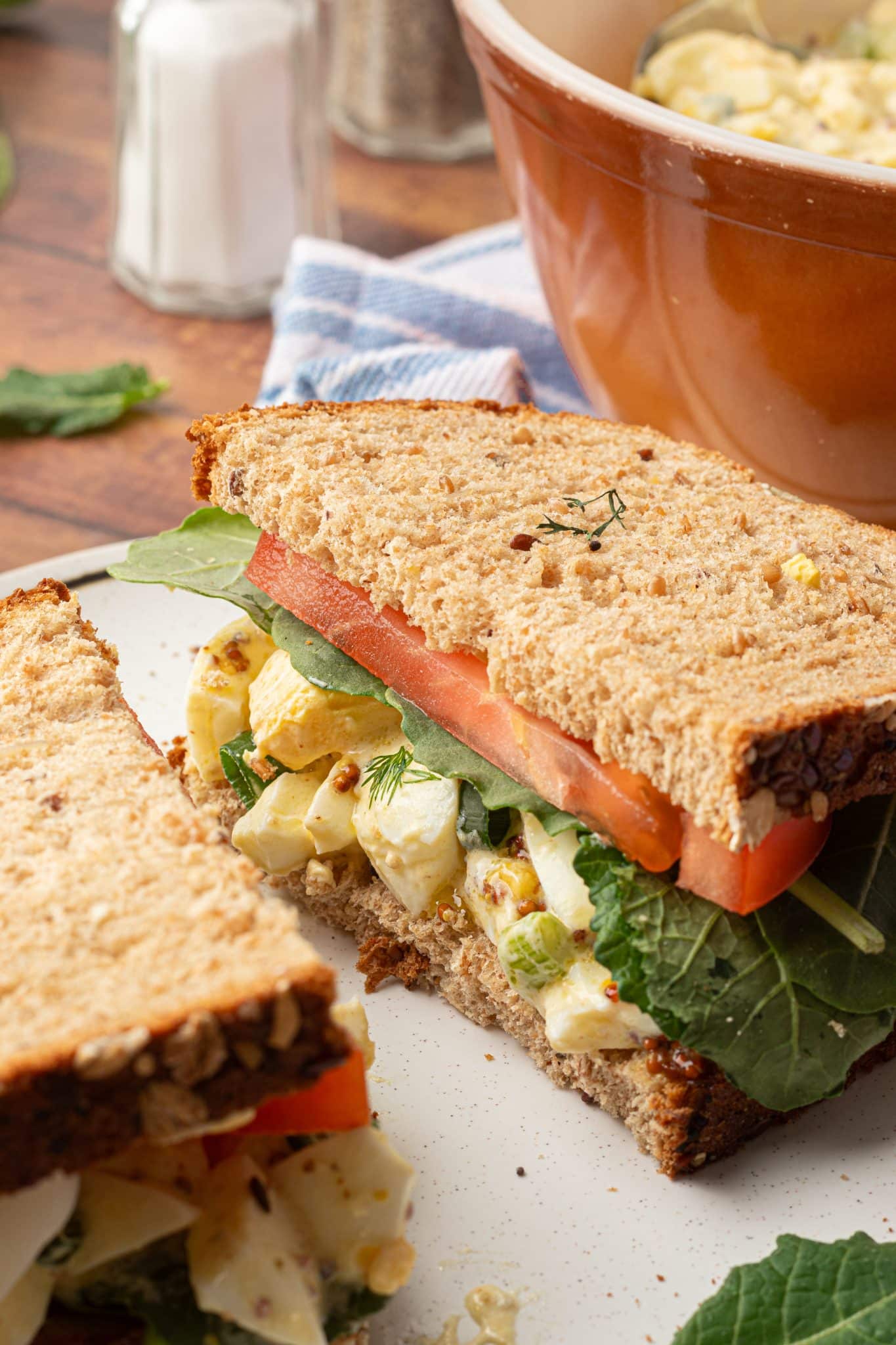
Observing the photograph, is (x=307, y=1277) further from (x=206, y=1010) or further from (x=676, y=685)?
(x=676, y=685)

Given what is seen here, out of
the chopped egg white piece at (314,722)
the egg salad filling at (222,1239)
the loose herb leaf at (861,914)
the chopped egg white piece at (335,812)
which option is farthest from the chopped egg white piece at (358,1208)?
the chopped egg white piece at (314,722)

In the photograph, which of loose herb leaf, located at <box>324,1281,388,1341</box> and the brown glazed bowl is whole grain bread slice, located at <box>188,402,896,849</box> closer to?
the brown glazed bowl

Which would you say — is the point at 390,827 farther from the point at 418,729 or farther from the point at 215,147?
the point at 215,147

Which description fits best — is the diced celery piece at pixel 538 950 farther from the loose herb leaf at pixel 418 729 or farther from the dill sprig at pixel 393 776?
the dill sprig at pixel 393 776

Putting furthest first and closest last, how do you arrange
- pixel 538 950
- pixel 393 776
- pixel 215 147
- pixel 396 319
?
pixel 215 147
pixel 396 319
pixel 393 776
pixel 538 950

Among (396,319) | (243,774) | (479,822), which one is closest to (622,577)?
(479,822)

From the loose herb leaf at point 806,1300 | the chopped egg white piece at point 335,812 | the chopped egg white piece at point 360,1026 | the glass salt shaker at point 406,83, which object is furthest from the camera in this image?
the glass salt shaker at point 406,83
